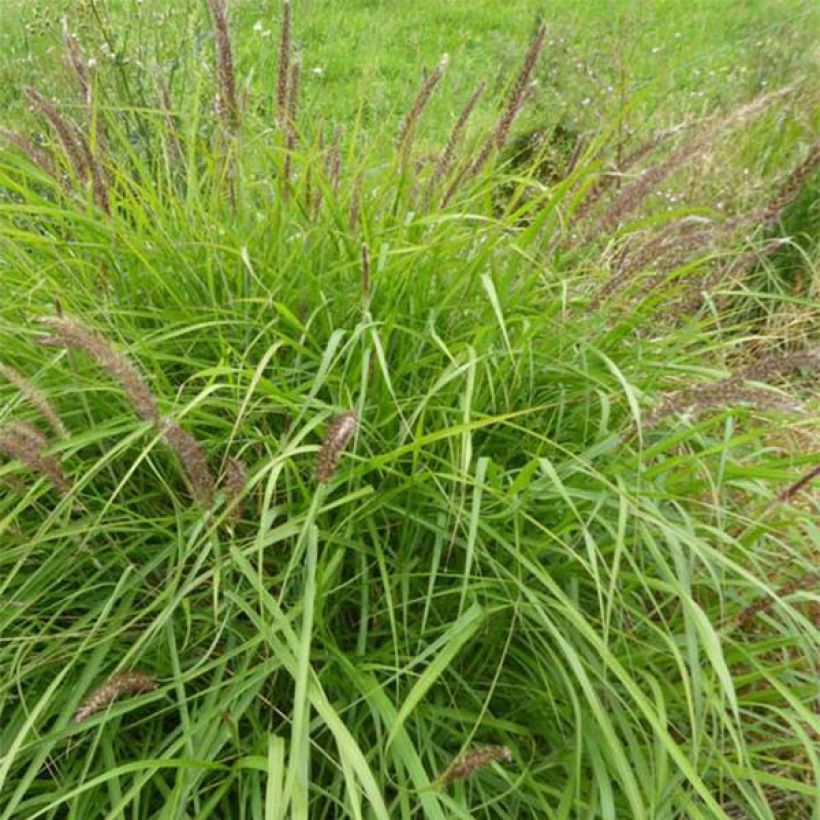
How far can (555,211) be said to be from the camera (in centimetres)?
235

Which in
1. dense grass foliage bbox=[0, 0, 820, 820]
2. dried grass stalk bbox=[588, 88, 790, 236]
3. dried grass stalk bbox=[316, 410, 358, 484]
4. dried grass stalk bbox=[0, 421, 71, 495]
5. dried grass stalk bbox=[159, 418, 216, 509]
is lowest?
dense grass foliage bbox=[0, 0, 820, 820]

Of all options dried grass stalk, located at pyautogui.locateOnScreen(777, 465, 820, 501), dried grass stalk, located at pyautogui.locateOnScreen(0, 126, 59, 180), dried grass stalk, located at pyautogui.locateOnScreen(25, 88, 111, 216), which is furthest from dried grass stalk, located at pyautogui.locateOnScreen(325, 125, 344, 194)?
dried grass stalk, located at pyautogui.locateOnScreen(777, 465, 820, 501)

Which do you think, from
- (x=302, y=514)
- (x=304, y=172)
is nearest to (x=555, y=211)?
(x=304, y=172)

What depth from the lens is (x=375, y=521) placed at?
195 cm

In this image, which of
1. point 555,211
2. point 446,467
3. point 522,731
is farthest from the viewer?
point 555,211

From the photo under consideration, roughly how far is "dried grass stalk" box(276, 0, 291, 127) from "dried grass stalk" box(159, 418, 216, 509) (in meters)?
0.87

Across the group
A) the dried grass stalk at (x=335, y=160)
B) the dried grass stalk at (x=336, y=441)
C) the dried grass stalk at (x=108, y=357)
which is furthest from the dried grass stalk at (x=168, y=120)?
the dried grass stalk at (x=336, y=441)

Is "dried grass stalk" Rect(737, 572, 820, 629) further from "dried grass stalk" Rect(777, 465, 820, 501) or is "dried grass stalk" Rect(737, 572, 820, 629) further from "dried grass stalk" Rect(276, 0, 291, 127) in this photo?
"dried grass stalk" Rect(276, 0, 291, 127)

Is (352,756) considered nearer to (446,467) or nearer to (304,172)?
(446,467)

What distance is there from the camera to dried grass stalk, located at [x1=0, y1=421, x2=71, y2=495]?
1.48 m

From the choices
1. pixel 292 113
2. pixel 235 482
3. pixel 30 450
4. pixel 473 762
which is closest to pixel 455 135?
pixel 292 113

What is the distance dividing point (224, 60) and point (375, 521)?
0.90 metres

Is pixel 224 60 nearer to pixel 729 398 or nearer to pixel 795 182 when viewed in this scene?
pixel 729 398

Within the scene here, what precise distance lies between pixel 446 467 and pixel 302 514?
31cm
